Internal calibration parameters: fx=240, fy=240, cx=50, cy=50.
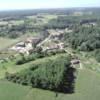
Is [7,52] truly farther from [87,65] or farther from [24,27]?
[24,27]

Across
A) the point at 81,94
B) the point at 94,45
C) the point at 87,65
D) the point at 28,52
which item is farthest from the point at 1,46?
the point at 81,94

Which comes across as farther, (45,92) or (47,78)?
(47,78)

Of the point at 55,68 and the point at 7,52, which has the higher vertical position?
the point at 55,68

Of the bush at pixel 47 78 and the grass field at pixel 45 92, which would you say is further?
the bush at pixel 47 78

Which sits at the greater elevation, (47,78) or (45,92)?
(47,78)

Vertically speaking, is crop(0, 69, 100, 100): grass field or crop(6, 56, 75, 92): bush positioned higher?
crop(6, 56, 75, 92): bush

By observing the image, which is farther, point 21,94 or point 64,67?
point 64,67

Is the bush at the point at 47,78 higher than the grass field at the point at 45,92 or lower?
higher

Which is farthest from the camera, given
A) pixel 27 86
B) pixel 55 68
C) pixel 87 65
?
pixel 87 65
